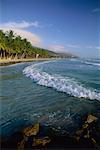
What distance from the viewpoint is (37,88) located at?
9883mm

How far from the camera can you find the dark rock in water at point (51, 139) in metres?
4.49

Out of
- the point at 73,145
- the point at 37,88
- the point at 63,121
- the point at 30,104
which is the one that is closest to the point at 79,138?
the point at 73,145

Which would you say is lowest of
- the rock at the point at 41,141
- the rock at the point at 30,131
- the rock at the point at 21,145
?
the rock at the point at 21,145

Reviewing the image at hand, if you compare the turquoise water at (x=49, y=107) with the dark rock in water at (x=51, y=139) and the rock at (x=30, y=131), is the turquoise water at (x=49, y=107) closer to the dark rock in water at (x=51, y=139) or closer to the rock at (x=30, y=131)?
the dark rock in water at (x=51, y=139)

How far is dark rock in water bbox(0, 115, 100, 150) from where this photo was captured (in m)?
4.49

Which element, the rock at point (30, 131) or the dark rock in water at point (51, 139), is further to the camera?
the rock at point (30, 131)

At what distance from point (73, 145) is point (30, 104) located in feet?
9.48

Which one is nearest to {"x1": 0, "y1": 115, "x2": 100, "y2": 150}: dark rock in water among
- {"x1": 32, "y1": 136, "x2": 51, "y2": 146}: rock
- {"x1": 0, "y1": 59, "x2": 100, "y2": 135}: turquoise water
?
{"x1": 32, "y1": 136, "x2": 51, "y2": 146}: rock

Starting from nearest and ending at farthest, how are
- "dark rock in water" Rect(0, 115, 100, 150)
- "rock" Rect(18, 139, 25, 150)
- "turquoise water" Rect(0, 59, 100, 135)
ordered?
"rock" Rect(18, 139, 25, 150) < "dark rock in water" Rect(0, 115, 100, 150) < "turquoise water" Rect(0, 59, 100, 135)

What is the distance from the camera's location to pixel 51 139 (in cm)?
478

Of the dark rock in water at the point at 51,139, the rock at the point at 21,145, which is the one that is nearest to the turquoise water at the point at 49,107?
the dark rock in water at the point at 51,139

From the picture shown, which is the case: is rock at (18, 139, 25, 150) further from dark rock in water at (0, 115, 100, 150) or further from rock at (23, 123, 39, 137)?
rock at (23, 123, 39, 137)

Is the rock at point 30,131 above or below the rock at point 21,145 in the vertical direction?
above

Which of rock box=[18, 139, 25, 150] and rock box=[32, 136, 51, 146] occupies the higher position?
rock box=[32, 136, 51, 146]
